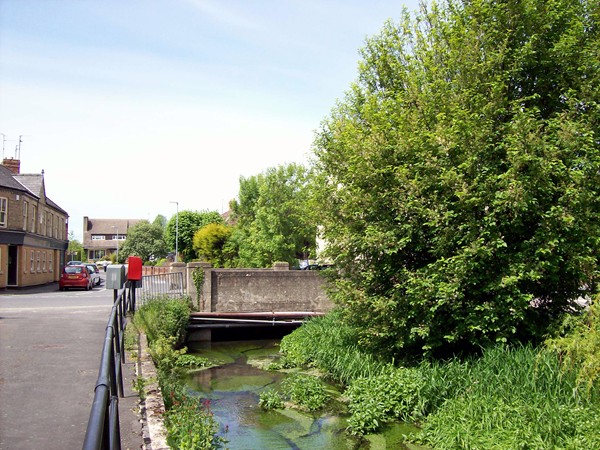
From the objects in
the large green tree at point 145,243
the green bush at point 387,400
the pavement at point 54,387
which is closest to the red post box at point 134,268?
the pavement at point 54,387

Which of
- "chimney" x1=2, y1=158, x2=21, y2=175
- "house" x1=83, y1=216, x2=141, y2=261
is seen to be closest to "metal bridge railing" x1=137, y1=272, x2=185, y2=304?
"chimney" x1=2, y1=158, x2=21, y2=175

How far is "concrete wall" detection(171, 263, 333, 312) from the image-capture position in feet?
66.0

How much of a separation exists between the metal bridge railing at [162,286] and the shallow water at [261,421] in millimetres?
3931

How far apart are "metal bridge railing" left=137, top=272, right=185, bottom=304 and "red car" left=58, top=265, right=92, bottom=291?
14174 mm

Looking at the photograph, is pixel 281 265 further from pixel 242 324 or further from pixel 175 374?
pixel 175 374

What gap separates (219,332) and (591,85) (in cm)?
1453

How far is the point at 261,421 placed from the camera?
33.0 ft

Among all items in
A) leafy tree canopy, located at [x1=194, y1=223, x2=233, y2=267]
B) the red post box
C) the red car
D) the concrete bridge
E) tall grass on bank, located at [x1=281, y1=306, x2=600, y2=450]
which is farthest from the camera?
leafy tree canopy, located at [x1=194, y1=223, x2=233, y2=267]

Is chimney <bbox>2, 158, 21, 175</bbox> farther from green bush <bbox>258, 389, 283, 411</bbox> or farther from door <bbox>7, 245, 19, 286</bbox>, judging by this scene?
green bush <bbox>258, 389, 283, 411</bbox>

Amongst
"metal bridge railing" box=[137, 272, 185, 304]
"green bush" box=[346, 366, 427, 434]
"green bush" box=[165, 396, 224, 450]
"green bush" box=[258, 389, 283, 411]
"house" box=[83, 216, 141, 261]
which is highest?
"house" box=[83, 216, 141, 261]

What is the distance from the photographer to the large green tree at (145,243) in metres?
82.2

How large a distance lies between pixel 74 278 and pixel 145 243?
5260 centimetres

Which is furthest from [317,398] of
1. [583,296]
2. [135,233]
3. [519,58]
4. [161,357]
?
[135,233]

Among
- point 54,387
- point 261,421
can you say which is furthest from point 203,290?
point 54,387
